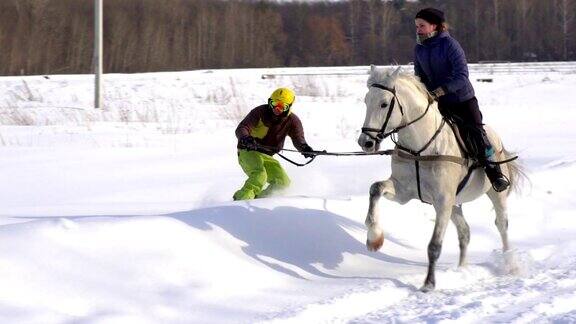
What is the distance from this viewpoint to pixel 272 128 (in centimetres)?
926

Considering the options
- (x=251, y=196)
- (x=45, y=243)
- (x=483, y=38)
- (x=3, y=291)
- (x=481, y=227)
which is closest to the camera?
(x=3, y=291)

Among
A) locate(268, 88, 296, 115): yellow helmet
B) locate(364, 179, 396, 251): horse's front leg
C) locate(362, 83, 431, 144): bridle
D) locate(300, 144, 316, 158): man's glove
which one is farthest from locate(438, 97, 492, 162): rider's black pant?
locate(268, 88, 296, 115): yellow helmet

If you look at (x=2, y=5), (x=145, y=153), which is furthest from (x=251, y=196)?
(x=2, y=5)

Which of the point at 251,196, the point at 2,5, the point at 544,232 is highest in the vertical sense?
the point at 2,5

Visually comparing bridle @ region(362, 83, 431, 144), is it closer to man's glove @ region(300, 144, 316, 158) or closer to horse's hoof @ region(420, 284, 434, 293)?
horse's hoof @ region(420, 284, 434, 293)

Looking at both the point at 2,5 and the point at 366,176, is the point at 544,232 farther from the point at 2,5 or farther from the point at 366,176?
the point at 2,5

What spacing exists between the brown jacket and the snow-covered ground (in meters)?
0.60

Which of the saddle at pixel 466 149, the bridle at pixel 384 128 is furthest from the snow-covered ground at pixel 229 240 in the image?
the bridle at pixel 384 128

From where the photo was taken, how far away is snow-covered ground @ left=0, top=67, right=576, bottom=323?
627 cm

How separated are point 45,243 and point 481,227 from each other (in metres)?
5.32

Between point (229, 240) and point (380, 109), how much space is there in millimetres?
1731

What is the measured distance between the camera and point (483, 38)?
69.0m

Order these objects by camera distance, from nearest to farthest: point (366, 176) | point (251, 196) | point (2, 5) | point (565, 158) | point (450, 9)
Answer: point (251, 196), point (366, 176), point (565, 158), point (2, 5), point (450, 9)

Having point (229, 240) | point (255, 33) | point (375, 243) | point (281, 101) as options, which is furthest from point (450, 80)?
point (255, 33)
